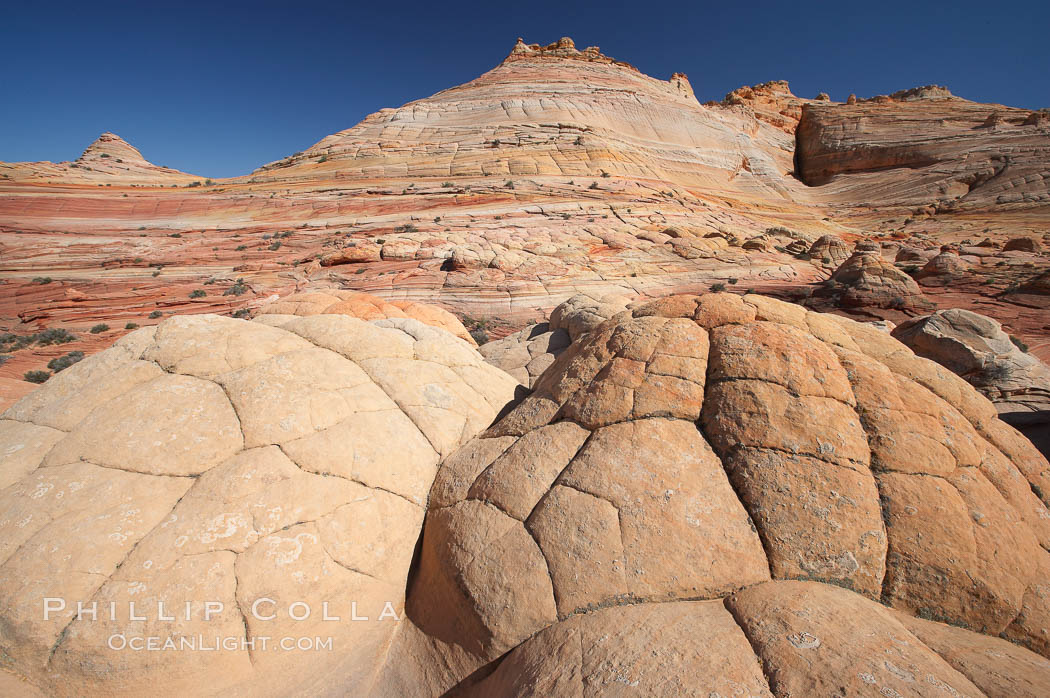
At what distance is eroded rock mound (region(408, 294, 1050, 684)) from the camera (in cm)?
170

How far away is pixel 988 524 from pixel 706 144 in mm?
41300

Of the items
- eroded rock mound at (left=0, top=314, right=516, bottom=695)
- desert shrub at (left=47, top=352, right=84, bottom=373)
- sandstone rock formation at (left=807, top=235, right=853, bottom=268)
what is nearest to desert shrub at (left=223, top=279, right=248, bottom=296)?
desert shrub at (left=47, top=352, right=84, bottom=373)

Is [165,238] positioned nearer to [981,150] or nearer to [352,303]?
[352,303]

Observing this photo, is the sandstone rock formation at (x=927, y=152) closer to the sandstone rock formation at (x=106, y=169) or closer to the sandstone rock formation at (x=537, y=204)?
the sandstone rock formation at (x=537, y=204)

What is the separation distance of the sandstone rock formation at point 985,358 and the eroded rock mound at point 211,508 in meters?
7.55

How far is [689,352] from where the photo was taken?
2742 mm

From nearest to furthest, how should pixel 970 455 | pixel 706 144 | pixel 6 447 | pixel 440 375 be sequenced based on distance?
pixel 970 455
pixel 6 447
pixel 440 375
pixel 706 144

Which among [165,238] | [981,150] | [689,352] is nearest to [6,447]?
[689,352]

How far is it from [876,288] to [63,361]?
20.6 m

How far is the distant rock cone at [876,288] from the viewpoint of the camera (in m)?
11.7

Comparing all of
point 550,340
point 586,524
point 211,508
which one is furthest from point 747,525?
point 550,340

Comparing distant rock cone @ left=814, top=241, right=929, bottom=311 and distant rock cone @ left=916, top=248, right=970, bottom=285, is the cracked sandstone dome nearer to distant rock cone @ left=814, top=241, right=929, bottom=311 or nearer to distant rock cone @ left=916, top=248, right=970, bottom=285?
distant rock cone @ left=814, top=241, right=929, bottom=311

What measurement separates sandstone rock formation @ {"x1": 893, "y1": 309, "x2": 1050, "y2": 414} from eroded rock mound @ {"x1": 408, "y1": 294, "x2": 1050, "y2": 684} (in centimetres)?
474

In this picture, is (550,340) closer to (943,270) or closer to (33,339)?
(33,339)
